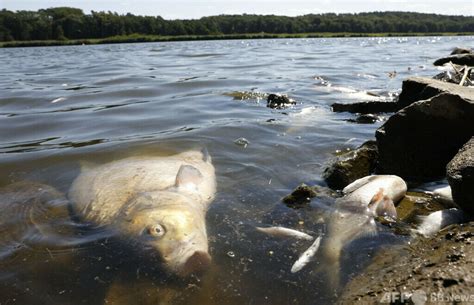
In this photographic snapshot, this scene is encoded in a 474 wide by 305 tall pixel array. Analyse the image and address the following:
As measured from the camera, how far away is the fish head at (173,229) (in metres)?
3.79

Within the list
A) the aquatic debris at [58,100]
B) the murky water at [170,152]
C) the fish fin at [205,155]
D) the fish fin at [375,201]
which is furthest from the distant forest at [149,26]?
the fish fin at [375,201]

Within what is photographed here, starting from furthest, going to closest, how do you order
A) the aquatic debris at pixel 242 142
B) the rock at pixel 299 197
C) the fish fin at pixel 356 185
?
the aquatic debris at pixel 242 142 < the fish fin at pixel 356 185 < the rock at pixel 299 197

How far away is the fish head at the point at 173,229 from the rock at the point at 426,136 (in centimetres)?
284

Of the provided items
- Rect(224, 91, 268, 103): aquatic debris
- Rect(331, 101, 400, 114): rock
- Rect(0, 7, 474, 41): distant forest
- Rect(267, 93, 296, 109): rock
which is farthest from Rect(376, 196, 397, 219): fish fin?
Rect(0, 7, 474, 41): distant forest

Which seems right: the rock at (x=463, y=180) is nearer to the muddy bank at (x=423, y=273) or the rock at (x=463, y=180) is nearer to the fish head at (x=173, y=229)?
the muddy bank at (x=423, y=273)

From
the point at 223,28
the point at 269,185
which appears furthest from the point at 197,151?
the point at 223,28

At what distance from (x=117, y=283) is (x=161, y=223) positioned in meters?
0.81

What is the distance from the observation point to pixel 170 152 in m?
7.34

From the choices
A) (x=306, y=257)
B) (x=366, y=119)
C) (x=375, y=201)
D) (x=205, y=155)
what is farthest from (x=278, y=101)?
(x=306, y=257)

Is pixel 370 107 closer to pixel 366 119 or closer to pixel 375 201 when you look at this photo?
pixel 366 119

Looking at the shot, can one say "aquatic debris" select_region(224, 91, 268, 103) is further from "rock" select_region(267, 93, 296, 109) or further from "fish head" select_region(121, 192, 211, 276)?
"fish head" select_region(121, 192, 211, 276)

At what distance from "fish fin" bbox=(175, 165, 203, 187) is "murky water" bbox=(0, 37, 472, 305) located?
13.8 inches

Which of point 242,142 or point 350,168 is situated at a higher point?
point 350,168

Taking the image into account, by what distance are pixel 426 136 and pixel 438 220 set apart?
1.82 m
